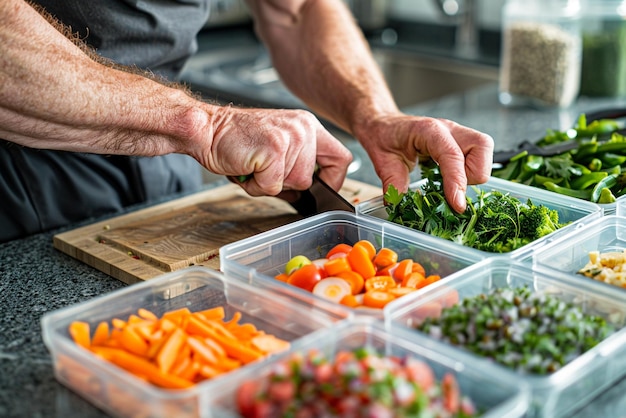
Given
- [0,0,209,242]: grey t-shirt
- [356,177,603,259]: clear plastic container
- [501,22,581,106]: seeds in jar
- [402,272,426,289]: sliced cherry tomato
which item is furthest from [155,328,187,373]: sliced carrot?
[501,22,581,106]: seeds in jar

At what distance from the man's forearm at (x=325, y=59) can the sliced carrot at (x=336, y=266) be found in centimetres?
63

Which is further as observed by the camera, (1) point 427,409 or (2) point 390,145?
(2) point 390,145

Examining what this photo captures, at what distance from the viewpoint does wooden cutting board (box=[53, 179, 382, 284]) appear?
1.46m

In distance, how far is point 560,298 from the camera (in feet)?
3.80

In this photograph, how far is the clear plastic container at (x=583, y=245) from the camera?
4.32 feet

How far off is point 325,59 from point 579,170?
0.75m

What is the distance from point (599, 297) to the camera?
1127 millimetres

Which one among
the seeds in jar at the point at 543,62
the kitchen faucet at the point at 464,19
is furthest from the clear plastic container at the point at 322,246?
the kitchen faucet at the point at 464,19

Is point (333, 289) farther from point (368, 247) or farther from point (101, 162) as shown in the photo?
point (101, 162)

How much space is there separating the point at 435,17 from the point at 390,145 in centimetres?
232

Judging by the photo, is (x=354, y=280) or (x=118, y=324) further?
(x=354, y=280)

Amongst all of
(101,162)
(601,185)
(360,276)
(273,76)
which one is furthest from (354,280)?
(273,76)

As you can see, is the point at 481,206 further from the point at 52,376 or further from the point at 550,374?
the point at 52,376

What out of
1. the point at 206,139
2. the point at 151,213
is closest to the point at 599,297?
the point at 206,139
